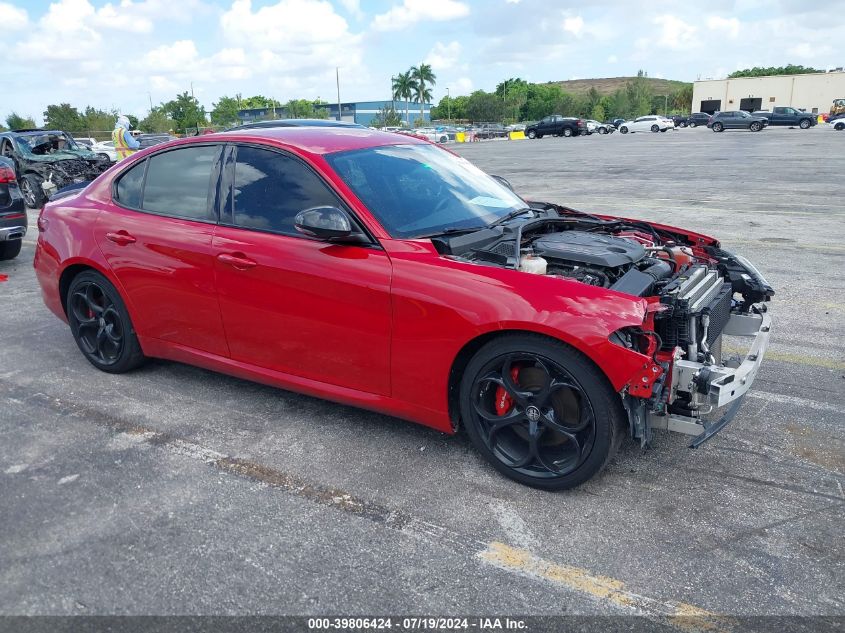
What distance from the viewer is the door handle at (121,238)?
420 cm

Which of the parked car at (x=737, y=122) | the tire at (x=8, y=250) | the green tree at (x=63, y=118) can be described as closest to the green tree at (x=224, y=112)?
the green tree at (x=63, y=118)

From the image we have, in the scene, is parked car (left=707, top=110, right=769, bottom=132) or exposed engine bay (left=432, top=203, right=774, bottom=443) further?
parked car (left=707, top=110, right=769, bottom=132)

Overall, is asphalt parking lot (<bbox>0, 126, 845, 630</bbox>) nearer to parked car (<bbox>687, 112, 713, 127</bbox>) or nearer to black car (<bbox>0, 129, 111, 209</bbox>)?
black car (<bbox>0, 129, 111, 209</bbox>)

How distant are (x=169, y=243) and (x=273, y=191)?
0.77 m

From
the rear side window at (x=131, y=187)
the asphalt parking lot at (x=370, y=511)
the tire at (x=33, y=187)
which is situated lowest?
the asphalt parking lot at (x=370, y=511)

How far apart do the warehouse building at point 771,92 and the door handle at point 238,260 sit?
96046mm

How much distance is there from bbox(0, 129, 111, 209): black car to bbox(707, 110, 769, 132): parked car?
43.4 m

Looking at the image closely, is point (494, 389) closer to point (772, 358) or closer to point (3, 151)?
point (772, 358)

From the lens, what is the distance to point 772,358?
4.69 m

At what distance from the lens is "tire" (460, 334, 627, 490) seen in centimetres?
289

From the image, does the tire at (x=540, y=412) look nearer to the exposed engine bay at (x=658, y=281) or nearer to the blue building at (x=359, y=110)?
the exposed engine bay at (x=658, y=281)

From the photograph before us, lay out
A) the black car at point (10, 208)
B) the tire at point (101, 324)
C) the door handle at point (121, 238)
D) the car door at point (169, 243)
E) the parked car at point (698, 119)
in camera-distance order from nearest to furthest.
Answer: the car door at point (169, 243) → the door handle at point (121, 238) → the tire at point (101, 324) → the black car at point (10, 208) → the parked car at point (698, 119)

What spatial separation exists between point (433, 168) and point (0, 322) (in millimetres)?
4447

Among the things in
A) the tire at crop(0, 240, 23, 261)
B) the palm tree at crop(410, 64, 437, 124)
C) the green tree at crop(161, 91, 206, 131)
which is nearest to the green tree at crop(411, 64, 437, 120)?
the palm tree at crop(410, 64, 437, 124)
